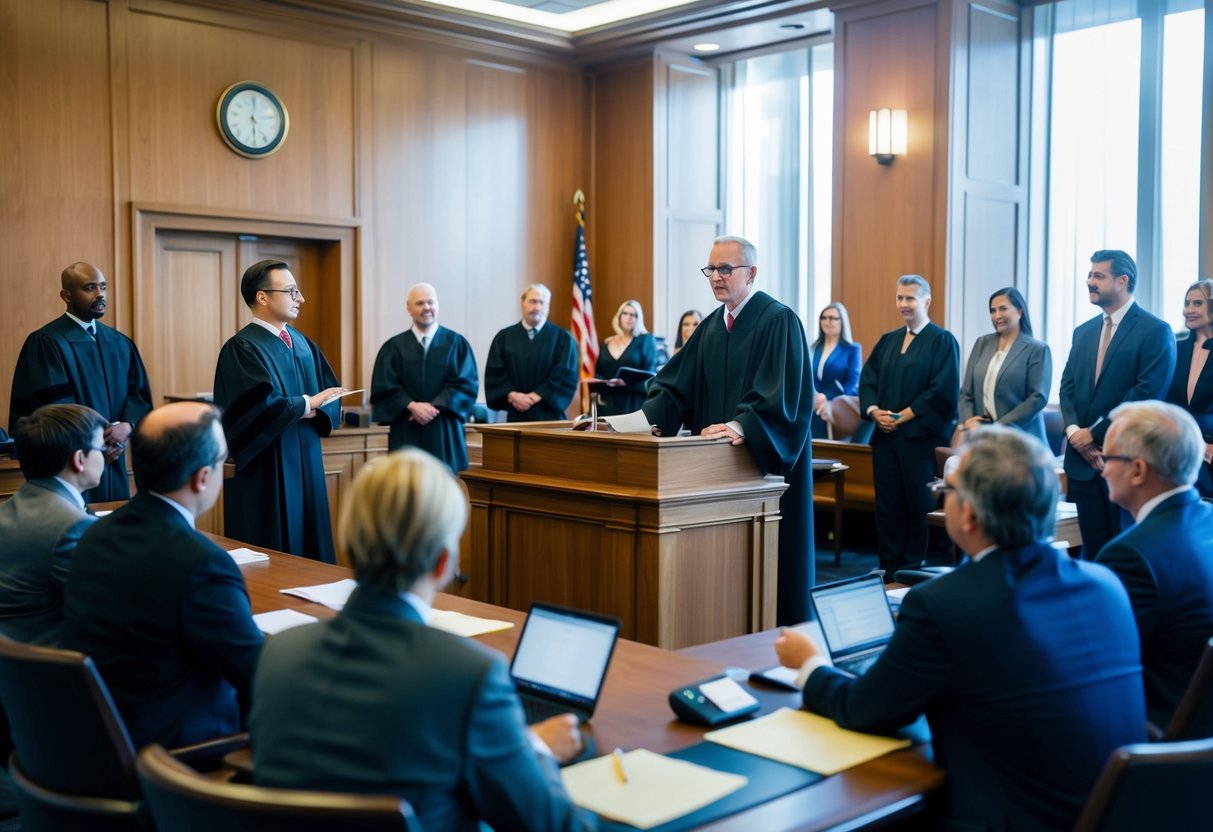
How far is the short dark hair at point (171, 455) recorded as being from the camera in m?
2.26

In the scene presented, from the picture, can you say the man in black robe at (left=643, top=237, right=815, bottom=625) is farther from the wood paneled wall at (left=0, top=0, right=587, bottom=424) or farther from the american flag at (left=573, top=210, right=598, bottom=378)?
the american flag at (left=573, top=210, right=598, bottom=378)

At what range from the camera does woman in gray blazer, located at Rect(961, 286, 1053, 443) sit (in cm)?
670

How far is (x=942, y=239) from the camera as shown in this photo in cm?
802

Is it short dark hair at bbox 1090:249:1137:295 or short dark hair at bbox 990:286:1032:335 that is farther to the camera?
short dark hair at bbox 990:286:1032:335

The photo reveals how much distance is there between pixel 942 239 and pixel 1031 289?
100 cm

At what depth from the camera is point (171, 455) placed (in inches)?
88.9

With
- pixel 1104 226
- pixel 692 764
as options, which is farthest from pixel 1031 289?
pixel 692 764

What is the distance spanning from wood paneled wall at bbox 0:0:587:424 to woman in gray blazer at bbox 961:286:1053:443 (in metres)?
3.67

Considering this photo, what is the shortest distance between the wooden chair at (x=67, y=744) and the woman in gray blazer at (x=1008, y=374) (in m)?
5.53

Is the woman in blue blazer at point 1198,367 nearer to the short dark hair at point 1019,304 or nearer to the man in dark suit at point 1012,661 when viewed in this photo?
the short dark hair at point 1019,304

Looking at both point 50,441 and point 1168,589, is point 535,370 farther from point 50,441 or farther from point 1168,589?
point 1168,589

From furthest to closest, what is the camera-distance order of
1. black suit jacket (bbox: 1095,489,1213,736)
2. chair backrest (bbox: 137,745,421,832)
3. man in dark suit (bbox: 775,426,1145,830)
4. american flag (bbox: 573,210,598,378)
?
american flag (bbox: 573,210,598,378) < black suit jacket (bbox: 1095,489,1213,736) < man in dark suit (bbox: 775,426,1145,830) < chair backrest (bbox: 137,745,421,832)

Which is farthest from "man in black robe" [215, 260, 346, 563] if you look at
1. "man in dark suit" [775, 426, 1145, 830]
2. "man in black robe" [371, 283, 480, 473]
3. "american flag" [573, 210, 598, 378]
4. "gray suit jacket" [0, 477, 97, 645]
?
"american flag" [573, 210, 598, 378]

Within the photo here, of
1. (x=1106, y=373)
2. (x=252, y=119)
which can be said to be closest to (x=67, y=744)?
(x=1106, y=373)
